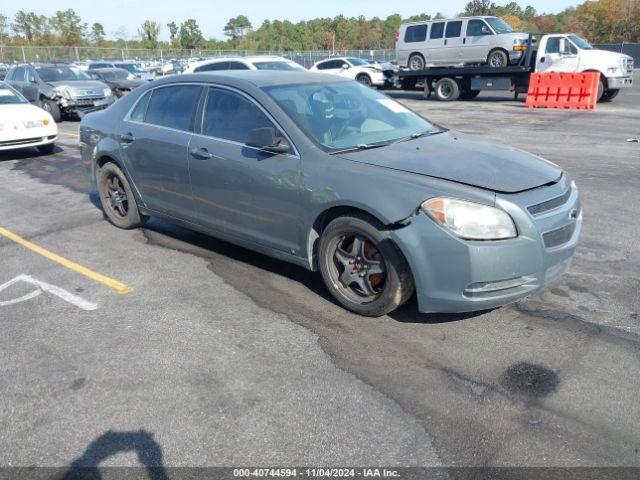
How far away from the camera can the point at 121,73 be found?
22875mm

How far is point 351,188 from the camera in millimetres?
3834

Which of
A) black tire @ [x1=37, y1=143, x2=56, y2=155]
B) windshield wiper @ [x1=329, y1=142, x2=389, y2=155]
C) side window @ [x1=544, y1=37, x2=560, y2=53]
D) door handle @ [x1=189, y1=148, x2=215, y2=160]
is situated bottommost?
black tire @ [x1=37, y1=143, x2=56, y2=155]

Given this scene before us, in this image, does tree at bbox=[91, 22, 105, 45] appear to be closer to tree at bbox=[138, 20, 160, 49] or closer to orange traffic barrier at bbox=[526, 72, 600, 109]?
tree at bbox=[138, 20, 160, 49]

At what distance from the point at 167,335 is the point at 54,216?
3.99 meters

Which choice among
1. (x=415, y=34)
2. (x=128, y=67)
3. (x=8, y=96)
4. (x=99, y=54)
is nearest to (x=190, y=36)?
(x=99, y=54)

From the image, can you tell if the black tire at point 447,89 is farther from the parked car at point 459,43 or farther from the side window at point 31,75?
the side window at point 31,75

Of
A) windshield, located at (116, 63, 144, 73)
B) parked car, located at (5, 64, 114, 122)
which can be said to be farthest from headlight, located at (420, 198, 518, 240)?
windshield, located at (116, 63, 144, 73)

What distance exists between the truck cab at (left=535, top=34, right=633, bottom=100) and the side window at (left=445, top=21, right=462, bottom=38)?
3.11 metres

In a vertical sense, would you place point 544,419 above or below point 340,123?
below

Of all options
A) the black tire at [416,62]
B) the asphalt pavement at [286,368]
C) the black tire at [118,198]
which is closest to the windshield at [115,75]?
the black tire at [416,62]

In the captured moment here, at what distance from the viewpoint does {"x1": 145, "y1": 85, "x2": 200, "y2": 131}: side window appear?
16.8 ft

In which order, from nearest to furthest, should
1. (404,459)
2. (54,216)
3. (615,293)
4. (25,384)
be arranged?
(404,459) < (25,384) < (615,293) < (54,216)

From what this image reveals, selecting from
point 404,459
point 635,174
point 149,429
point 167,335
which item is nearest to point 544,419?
point 404,459

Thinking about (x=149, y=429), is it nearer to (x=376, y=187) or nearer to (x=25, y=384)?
(x=25, y=384)
